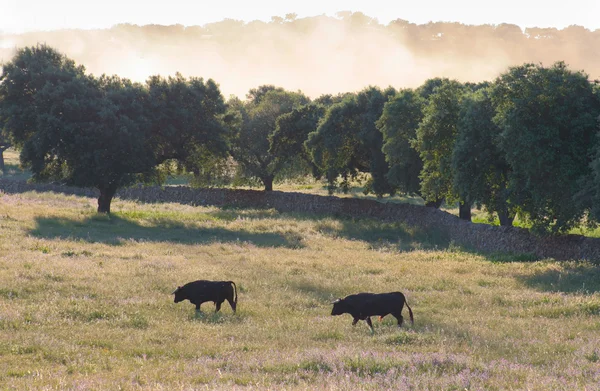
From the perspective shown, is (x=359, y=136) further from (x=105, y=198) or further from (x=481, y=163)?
(x=105, y=198)

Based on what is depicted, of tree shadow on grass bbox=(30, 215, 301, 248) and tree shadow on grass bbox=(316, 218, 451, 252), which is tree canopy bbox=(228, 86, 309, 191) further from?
tree shadow on grass bbox=(30, 215, 301, 248)

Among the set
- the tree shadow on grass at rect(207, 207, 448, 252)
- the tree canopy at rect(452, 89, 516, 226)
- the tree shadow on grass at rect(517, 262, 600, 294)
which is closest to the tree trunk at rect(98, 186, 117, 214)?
the tree shadow on grass at rect(207, 207, 448, 252)

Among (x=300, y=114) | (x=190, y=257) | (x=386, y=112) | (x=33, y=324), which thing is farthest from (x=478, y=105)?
(x=300, y=114)

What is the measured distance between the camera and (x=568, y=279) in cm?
2369

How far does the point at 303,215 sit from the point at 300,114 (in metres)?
14.7

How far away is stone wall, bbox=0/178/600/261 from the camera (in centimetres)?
3086

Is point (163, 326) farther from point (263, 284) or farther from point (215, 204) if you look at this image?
point (215, 204)

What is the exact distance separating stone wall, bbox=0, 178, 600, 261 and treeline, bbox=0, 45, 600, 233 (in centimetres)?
129

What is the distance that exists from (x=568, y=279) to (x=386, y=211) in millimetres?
24859

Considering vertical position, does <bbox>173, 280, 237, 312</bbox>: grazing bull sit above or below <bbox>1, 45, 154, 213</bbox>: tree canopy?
below

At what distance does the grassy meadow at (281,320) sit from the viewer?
10.4 metres

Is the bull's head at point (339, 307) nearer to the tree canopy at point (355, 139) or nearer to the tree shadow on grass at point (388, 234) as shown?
the tree shadow on grass at point (388, 234)

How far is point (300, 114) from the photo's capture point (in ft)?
206

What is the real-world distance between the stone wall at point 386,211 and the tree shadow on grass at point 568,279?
2533 mm
